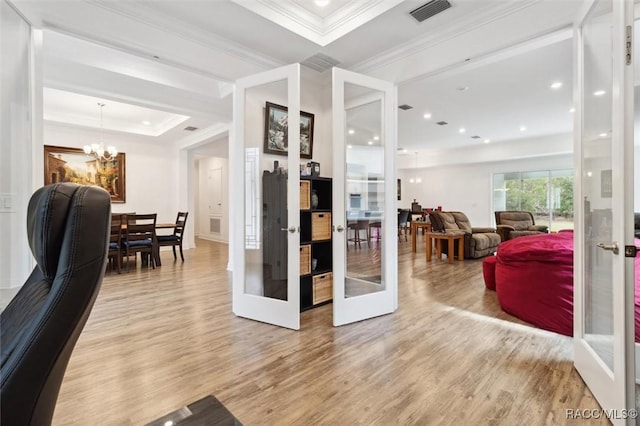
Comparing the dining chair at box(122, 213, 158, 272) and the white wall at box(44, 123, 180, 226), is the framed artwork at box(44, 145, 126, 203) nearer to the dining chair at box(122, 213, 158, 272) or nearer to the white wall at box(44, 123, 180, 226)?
the white wall at box(44, 123, 180, 226)

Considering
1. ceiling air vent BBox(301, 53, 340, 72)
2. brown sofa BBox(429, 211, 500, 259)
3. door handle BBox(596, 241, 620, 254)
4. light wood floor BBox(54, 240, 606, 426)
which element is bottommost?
light wood floor BBox(54, 240, 606, 426)

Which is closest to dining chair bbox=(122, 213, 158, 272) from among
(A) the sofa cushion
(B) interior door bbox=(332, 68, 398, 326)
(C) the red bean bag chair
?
(B) interior door bbox=(332, 68, 398, 326)

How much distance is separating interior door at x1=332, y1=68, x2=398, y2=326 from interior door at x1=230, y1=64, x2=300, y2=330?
25.3 inches

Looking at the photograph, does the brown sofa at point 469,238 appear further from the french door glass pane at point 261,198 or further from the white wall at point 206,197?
the white wall at point 206,197

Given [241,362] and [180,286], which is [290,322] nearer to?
[241,362]

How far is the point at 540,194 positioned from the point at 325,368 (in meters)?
9.70

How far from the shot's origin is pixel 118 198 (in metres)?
7.11

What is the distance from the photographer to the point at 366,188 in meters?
3.23

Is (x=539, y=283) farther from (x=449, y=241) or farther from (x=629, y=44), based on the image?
(x=449, y=241)

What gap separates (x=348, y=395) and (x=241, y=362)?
85 cm

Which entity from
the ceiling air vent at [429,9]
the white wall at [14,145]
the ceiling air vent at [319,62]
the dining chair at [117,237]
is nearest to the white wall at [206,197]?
the dining chair at [117,237]

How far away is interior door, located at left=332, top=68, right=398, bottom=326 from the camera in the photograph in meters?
3.05

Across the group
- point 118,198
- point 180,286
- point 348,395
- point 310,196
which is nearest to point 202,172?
point 118,198

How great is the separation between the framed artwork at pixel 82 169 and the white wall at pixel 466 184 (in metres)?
9.60
